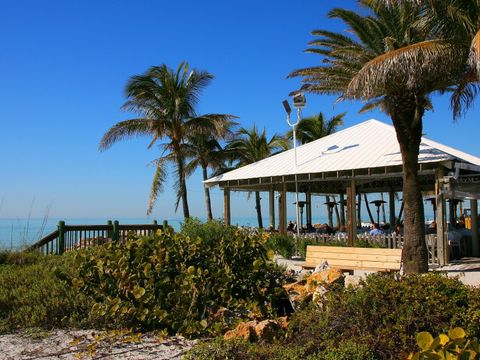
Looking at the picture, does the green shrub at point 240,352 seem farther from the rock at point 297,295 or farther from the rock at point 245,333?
the rock at point 297,295

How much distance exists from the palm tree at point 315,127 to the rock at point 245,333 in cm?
3002

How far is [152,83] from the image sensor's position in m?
26.1

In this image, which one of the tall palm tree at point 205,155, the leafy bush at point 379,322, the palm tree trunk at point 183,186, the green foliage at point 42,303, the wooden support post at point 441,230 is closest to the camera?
the leafy bush at point 379,322

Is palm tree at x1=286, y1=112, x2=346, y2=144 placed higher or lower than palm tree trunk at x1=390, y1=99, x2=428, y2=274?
higher

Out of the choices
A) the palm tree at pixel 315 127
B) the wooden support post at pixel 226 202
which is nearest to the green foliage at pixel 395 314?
the wooden support post at pixel 226 202

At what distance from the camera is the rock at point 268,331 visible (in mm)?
5359

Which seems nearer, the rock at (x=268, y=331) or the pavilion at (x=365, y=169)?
the rock at (x=268, y=331)

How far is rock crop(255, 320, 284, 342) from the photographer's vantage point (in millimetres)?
5359

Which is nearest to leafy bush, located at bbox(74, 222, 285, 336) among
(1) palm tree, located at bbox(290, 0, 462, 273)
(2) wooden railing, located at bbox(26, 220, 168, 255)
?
(1) palm tree, located at bbox(290, 0, 462, 273)

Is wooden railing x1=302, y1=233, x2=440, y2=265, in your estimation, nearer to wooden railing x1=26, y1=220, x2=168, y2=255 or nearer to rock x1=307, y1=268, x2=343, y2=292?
wooden railing x1=26, y1=220, x2=168, y2=255

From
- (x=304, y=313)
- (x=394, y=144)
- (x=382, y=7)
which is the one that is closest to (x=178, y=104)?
(x=394, y=144)

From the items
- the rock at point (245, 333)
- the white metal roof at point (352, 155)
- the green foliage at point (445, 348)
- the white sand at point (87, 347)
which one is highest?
the white metal roof at point (352, 155)

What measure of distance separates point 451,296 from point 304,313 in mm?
1445

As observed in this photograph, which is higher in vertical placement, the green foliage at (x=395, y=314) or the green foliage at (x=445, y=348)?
the green foliage at (x=445, y=348)
